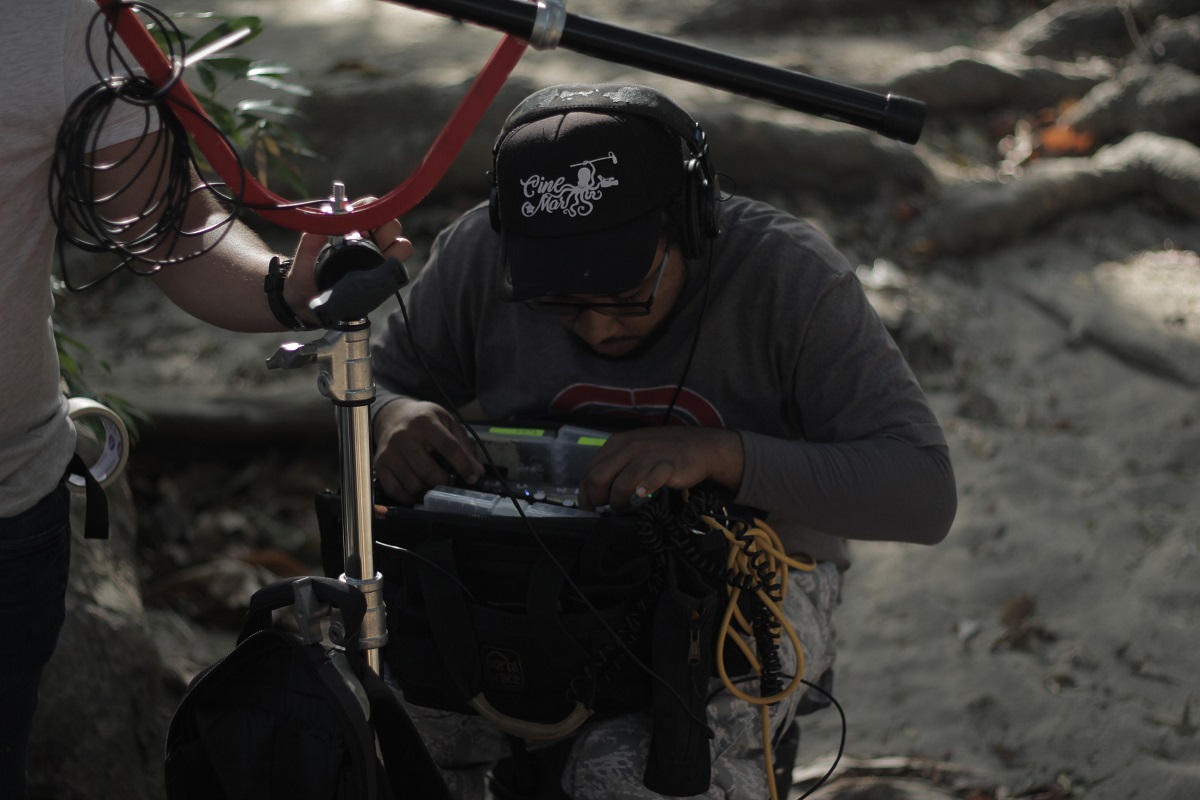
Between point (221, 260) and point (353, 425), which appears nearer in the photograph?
point (353, 425)

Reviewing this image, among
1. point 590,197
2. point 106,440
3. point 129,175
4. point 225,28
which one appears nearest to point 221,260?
point 129,175

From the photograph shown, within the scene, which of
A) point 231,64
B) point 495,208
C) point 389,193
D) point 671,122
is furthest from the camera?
point 231,64

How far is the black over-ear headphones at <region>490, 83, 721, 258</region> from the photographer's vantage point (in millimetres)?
1776

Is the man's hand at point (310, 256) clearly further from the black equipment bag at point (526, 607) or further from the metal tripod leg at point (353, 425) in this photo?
the black equipment bag at point (526, 607)

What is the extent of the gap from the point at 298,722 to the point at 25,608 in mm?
522

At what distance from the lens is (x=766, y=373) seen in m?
2.02

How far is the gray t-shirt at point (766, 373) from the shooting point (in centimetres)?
188

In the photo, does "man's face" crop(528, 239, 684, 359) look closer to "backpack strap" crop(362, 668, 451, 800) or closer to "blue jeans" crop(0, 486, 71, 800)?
"backpack strap" crop(362, 668, 451, 800)

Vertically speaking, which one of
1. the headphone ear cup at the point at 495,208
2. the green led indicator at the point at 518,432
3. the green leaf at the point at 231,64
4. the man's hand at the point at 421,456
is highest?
the green leaf at the point at 231,64

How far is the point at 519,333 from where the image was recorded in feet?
6.99

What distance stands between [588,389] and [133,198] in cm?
84

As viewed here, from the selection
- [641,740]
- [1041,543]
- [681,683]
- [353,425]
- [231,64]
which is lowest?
[1041,543]

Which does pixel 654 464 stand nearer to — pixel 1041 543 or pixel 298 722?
pixel 298 722

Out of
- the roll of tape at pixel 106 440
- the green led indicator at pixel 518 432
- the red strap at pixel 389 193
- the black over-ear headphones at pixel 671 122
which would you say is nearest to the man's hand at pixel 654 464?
the green led indicator at pixel 518 432
